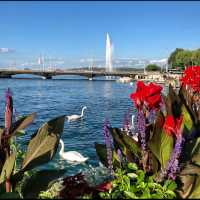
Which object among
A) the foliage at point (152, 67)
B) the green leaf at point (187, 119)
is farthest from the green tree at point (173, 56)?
the green leaf at point (187, 119)

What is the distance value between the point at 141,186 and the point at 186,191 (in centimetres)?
43

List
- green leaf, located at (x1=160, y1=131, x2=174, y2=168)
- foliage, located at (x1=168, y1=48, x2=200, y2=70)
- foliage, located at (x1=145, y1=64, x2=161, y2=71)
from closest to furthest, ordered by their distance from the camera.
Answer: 1. green leaf, located at (x1=160, y1=131, x2=174, y2=168)
2. foliage, located at (x1=168, y1=48, x2=200, y2=70)
3. foliage, located at (x1=145, y1=64, x2=161, y2=71)

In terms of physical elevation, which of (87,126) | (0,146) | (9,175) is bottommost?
(87,126)

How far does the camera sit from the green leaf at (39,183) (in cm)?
378

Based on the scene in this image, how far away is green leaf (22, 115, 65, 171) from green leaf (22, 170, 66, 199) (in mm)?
110

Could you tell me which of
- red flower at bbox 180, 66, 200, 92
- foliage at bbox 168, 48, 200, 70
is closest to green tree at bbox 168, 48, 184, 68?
foliage at bbox 168, 48, 200, 70

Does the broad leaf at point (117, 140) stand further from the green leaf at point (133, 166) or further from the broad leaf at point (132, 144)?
the green leaf at point (133, 166)

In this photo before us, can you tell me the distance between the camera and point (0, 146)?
3850 millimetres

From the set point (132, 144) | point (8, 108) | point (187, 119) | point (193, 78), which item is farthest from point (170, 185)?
point (193, 78)

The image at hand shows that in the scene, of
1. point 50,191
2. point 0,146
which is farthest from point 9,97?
point 50,191

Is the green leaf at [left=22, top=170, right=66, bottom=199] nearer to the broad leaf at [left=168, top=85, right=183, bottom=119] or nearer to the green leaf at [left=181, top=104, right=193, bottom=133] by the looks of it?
the broad leaf at [left=168, top=85, right=183, bottom=119]

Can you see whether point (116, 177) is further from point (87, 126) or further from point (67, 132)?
point (87, 126)

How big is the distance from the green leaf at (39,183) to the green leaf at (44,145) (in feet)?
0.36

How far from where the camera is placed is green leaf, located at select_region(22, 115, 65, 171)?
12.7 ft
